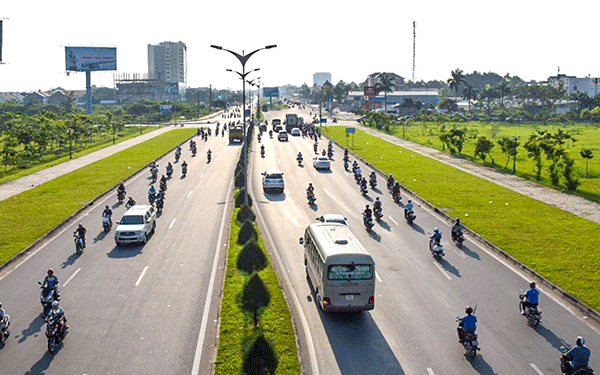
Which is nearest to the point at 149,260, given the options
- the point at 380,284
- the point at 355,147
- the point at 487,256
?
the point at 380,284

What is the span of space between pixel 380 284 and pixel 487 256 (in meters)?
6.86

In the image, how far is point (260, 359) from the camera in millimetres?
13578

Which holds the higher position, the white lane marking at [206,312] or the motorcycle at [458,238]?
the motorcycle at [458,238]

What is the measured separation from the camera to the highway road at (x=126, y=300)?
15680 millimetres

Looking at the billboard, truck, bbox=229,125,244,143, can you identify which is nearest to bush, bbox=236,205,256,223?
truck, bbox=229,125,244,143

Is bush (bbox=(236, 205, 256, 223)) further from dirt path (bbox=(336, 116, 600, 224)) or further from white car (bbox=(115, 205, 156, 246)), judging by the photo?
dirt path (bbox=(336, 116, 600, 224))

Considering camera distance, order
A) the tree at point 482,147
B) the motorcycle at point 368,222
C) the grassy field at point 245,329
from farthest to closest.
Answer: the tree at point 482,147 < the motorcycle at point 368,222 < the grassy field at point 245,329

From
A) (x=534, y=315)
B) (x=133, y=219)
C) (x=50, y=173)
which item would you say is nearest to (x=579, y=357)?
(x=534, y=315)

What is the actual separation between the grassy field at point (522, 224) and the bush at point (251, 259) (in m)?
11.5

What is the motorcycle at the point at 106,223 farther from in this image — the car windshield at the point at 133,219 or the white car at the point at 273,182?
the white car at the point at 273,182

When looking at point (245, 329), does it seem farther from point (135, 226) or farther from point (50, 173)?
point (50, 173)

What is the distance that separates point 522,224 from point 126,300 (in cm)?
2228

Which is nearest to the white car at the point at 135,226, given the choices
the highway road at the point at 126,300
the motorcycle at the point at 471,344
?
the highway road at the point at 126,300

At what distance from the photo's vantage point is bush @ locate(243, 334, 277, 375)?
44.3ft
